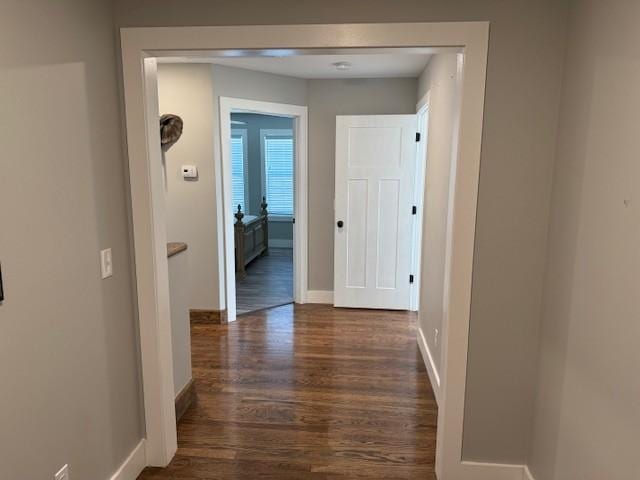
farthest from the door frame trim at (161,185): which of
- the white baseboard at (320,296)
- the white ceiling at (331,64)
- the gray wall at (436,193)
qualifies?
the white baseboard at (320,296)

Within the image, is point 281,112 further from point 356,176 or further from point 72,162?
point 72,162

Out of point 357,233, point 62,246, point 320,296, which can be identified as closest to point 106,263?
point 62,246

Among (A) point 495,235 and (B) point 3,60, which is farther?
(A) point 495,235

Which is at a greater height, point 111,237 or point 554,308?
point 111,237

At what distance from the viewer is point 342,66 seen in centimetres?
383

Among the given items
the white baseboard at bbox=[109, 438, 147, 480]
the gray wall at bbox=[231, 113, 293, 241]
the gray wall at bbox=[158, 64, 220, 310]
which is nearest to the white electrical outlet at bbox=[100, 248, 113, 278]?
the white baseboard at bbox=[109, 438, 147, 480]

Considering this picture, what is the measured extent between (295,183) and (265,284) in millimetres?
1566

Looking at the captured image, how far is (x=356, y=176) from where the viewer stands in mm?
4410

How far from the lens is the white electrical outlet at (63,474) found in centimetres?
155

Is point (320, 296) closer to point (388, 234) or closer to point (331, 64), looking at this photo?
point (388, 234)

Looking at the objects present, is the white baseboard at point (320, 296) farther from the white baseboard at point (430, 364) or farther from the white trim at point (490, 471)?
the white trim at point (490, 471)

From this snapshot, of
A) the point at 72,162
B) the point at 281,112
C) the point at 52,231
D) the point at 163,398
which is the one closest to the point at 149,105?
the point at 72,162

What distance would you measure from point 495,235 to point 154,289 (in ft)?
5.16

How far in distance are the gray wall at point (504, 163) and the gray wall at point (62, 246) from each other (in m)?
0.47
